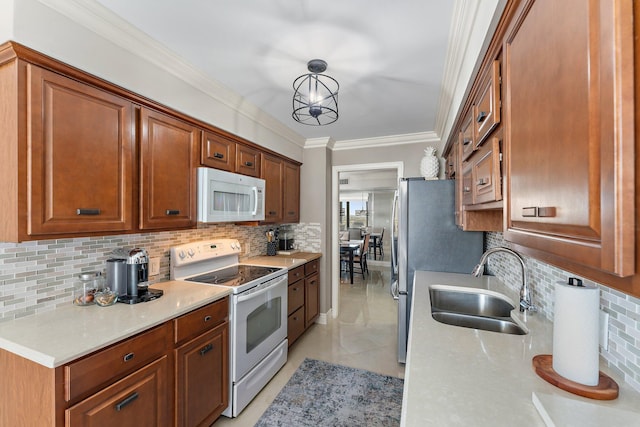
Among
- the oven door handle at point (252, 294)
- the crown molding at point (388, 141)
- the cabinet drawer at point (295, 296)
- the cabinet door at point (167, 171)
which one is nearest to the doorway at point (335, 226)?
the crown molding at point (388, 141)

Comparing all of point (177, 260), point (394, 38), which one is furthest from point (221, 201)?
point (394, 38)

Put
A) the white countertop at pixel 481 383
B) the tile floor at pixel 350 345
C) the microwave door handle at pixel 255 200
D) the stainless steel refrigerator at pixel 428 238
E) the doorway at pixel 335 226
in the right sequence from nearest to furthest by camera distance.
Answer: the white countertop at pixel 481 383
the tile floor at pixel 350 345
the stainless steel refrigerator at pixel 428 238
the microwave door handle at pixel 255 200
the doorway at pixel 335 226

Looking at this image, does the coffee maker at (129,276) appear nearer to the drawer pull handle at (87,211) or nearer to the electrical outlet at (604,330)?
the drawer pull handle at (87,211)

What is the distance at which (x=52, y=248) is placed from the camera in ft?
5.08

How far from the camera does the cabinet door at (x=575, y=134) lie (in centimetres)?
44

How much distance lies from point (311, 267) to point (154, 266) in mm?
1784

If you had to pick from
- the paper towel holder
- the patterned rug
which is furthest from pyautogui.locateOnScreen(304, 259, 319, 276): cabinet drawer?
the paper towel holder

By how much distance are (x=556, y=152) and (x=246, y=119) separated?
8.29ft

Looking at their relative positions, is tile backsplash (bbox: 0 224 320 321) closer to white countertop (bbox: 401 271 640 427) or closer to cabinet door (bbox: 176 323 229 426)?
cabinet door (bbox: 176 323 229 426)

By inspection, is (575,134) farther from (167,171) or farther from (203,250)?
(203,250)

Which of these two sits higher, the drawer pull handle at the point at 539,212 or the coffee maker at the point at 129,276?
the drawer pull handle at the point at 539,212

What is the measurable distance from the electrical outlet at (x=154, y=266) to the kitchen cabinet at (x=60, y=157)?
0.53 m

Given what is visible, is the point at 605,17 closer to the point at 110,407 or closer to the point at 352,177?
the point at 110,407

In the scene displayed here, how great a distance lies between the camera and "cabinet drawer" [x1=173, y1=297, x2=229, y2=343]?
1.61m
